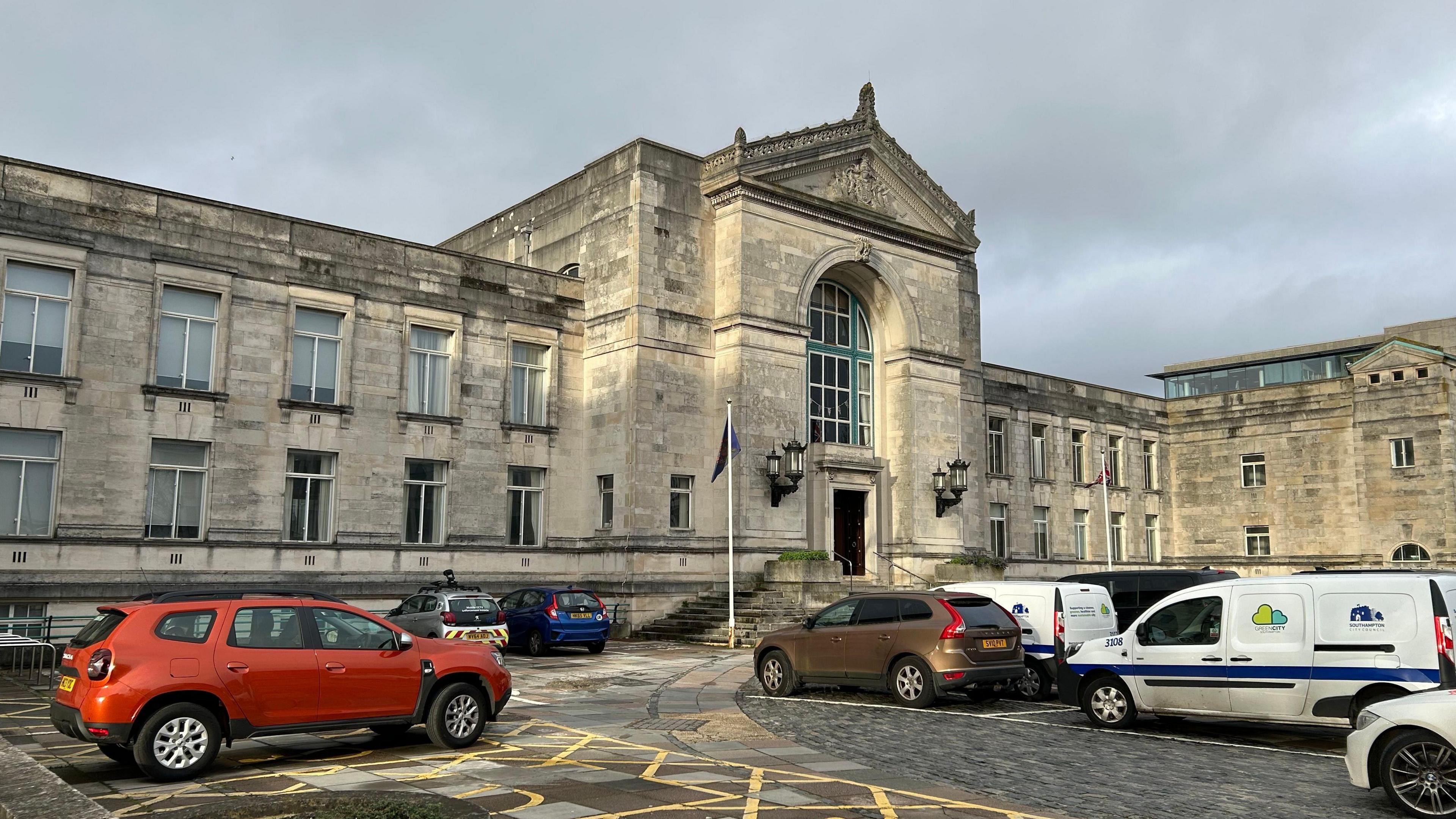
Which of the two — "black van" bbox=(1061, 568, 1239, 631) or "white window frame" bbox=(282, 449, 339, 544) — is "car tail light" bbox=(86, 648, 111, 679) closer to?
"white window frame" bbox=(282, 449, 339, 544)

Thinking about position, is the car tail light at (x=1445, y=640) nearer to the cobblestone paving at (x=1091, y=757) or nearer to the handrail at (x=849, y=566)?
the cobblestone paving at (x=1091, y=757)

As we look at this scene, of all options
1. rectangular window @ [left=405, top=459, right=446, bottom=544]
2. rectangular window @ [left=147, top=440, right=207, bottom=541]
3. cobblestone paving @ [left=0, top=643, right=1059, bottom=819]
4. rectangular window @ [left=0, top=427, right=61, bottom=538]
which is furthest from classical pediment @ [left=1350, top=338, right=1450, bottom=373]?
rectangular window @ [left=0, top=427, right=61, bottom=538]

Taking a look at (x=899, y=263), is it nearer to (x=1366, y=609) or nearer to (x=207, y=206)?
(x=207, y=206)

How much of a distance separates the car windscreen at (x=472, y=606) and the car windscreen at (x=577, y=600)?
247 centimetres

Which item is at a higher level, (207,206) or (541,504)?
(207,206)

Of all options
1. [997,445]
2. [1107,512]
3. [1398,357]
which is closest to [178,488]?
[997,445]

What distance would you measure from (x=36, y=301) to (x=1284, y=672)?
24119 mm

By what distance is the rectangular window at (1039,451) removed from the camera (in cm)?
4391

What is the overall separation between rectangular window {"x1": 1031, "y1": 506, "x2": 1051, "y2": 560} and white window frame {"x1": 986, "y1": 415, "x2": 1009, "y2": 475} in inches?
92.0

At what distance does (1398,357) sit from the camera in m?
44.4

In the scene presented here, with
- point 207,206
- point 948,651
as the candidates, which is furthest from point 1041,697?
point 207,206

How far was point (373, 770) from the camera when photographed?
1077cm

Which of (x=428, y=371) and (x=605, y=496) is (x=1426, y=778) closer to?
(x=605, y=496)

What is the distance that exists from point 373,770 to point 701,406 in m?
21.1
